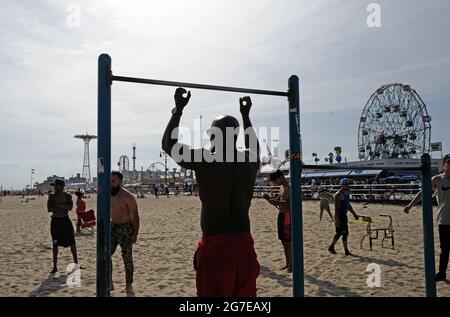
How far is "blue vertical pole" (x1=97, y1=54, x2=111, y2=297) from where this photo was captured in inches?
115

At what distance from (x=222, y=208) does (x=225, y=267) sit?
36 centimetres

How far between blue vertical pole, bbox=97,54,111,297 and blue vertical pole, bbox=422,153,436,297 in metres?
2.92

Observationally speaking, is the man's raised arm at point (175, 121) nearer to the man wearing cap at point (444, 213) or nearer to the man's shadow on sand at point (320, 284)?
the man's shadow on sand at point (320, 284)

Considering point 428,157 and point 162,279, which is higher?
point 428,157

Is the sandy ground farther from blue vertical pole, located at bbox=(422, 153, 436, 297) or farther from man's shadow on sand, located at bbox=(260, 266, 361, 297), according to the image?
blue vertical pole, located at bbox=(422, 153, 436, 297)

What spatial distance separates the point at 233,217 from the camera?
2.59 m

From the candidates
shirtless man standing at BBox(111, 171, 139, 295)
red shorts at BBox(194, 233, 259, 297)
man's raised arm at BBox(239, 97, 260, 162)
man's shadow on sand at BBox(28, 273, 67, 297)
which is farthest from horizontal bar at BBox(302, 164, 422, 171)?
man's shadow on sand at BBox(28, 273, 67, 297)

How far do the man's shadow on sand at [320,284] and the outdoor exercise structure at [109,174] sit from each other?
5.90 ft

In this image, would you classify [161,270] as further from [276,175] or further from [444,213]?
[444,213]

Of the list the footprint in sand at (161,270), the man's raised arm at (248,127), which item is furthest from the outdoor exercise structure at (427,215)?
the footprint in sand at (161,270)

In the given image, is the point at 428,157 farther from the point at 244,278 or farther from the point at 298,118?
the point at 244,278
